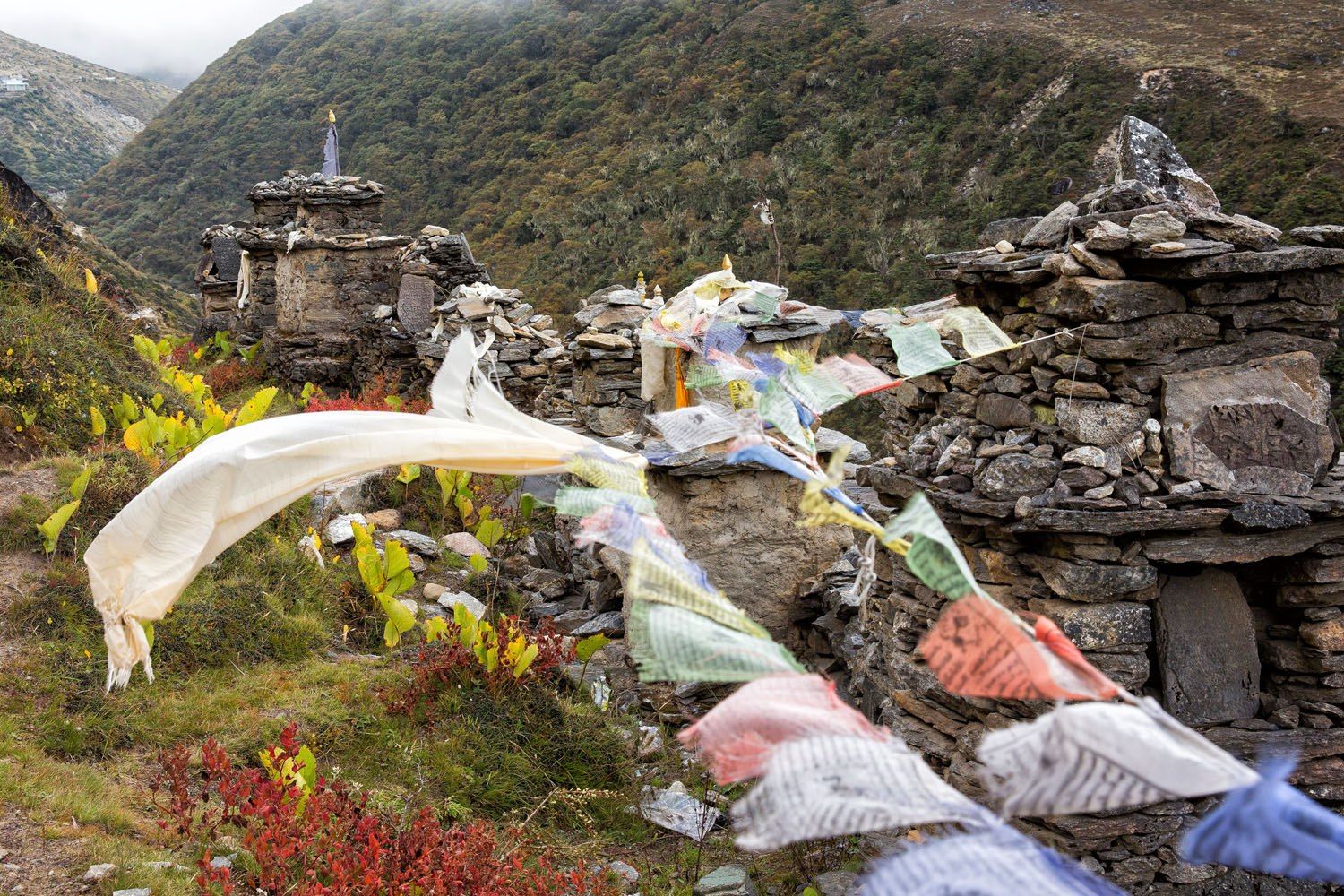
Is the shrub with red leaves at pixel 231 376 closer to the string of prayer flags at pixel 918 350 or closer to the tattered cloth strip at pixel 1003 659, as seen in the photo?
the string of prayer flags at pixel 918 350

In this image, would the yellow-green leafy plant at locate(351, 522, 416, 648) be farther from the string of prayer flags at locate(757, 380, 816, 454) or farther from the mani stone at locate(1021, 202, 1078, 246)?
the mani stone at locate(1021, 202, 1078, 246)

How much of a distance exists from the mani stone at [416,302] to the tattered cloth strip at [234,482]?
10340mm

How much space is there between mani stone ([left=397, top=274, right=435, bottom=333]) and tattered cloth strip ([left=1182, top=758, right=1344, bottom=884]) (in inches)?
481

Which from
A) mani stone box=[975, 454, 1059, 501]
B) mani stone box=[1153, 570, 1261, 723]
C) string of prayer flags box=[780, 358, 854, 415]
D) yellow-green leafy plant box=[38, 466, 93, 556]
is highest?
string of prayer flags box=[780, 358, 854, 415]

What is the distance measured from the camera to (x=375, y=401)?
457 inches

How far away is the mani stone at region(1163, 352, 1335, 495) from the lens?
13.4 feet

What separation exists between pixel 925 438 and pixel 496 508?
17.7 feet

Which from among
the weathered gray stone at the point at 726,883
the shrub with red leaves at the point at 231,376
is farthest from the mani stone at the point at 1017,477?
the shrub with red leaves at the point at 231,376

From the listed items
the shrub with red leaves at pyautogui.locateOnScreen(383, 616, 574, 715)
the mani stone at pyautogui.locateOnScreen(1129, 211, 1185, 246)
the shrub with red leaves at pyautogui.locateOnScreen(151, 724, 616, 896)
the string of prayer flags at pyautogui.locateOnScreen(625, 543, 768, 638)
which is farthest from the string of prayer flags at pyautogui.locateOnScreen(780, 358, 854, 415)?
the shrub with red leaves at pyautogui.locateOnScreen(383, 616, 574, 715)

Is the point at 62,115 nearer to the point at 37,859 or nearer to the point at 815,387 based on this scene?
the point at 37,859

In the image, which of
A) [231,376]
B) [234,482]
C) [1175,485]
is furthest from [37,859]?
[231,376]

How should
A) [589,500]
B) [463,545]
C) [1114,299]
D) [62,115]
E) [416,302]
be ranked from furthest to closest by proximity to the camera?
[62,115], [416,302], [463,545], [1114,299], [589,500]

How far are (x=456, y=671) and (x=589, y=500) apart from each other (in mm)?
3687

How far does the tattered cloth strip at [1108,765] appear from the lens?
136cm
